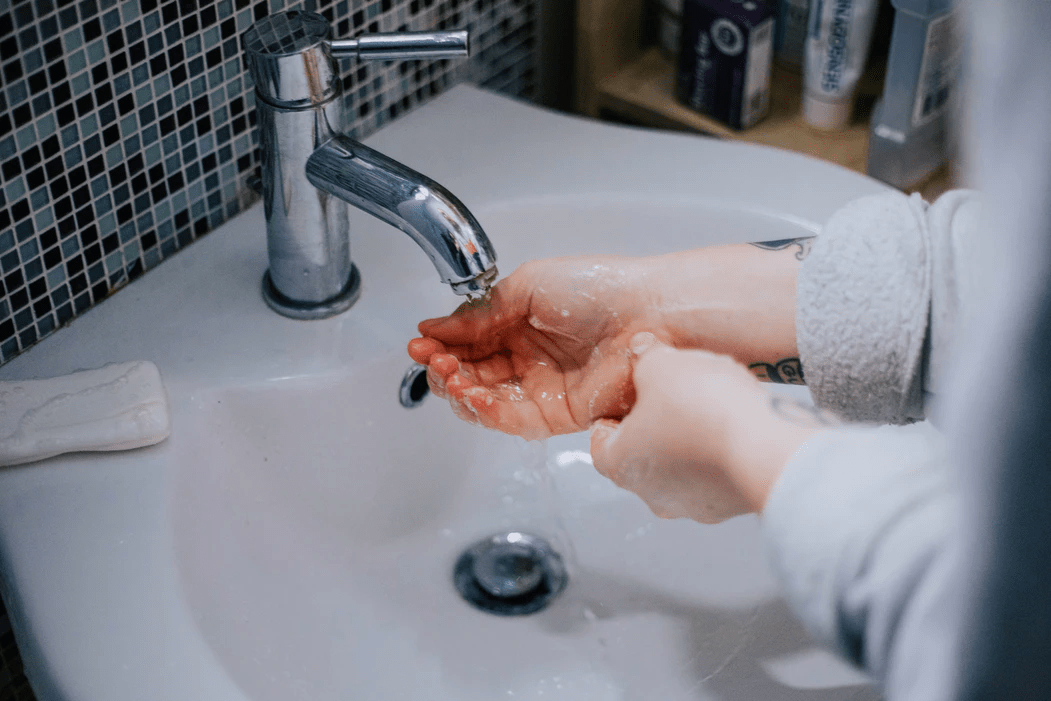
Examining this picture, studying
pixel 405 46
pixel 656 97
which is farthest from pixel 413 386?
pixel 656 97

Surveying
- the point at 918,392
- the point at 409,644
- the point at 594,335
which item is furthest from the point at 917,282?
the point at 409,644

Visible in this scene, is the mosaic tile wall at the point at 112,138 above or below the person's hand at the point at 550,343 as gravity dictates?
above

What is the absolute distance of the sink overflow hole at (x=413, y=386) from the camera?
624 millimetres

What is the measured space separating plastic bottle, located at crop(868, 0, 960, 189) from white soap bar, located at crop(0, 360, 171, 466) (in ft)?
1.88

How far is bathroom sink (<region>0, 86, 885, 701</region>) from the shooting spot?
1.70ft

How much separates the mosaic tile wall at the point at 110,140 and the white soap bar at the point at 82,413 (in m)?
0.06

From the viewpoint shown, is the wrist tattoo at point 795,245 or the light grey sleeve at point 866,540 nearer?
the light grey sleeve at point 866,540

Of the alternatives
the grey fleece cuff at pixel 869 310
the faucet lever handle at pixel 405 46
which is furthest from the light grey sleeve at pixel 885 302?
the faucet lever handle at pixel 405 46

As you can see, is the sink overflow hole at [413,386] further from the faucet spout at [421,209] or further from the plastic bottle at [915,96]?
the plastic bottle at [915,96]

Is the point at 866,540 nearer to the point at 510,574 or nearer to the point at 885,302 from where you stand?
the point at 885,302

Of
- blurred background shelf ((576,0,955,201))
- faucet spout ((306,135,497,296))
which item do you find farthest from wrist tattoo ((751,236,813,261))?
blurred background shelf ((576,0,955,201))

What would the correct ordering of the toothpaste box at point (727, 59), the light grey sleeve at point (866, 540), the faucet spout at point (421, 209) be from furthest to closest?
the toothpaste box at point (727, 59) < the faucet spout at point (421, 209) < the light grey sleeve at point (866, 540)

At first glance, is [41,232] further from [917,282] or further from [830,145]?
[830,145]

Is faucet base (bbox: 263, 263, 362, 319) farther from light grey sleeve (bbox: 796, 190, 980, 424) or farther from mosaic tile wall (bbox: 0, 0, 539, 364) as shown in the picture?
light grey sleeve (bbox: 796, 190, 980, 424)
